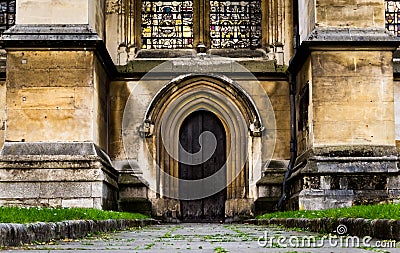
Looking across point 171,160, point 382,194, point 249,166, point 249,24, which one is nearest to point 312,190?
point 382,194

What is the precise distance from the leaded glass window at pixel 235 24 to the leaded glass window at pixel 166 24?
52 centimetres

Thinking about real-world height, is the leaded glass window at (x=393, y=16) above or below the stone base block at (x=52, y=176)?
above

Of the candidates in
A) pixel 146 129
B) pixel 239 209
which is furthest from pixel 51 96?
pixel 239 209

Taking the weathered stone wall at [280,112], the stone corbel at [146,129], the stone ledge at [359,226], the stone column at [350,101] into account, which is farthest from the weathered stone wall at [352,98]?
the stone ledge at [359,226]

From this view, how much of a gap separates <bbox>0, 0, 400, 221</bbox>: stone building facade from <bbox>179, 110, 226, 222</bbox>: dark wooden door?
0.09 feet

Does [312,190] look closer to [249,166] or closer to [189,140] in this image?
[249,166]

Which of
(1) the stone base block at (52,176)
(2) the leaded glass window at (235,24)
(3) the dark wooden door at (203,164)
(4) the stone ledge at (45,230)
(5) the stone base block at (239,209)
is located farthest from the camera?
(2) the leaded glass window at (235,24)

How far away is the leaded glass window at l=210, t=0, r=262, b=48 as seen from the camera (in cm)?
1650

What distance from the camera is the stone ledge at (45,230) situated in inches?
207

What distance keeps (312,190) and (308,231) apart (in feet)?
14.5

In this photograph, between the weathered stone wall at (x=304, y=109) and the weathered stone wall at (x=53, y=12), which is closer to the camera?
the weathered stone wall at (x=53, y=12)

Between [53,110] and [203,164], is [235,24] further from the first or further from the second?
[53,110]

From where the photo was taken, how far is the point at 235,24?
16.6 m

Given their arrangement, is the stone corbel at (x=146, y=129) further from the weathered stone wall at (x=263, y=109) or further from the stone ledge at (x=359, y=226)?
the stone ledge at (x=359, y=226)
